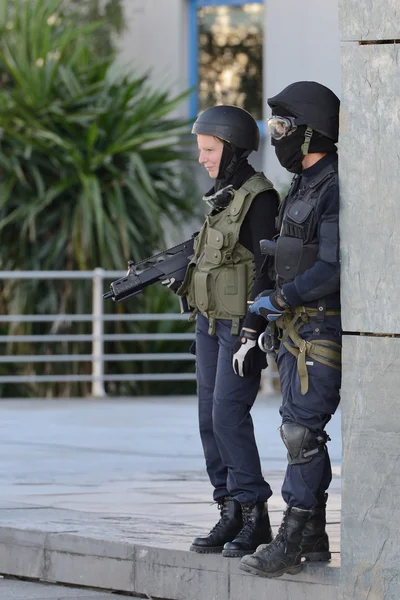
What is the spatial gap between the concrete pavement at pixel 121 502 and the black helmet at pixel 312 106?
1.52m

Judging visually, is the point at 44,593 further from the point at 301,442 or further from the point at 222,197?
the point at 222,197

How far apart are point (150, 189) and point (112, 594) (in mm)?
8892

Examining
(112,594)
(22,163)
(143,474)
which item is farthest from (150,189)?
(112,594)

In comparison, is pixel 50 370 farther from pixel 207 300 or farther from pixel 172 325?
pixel 207 300

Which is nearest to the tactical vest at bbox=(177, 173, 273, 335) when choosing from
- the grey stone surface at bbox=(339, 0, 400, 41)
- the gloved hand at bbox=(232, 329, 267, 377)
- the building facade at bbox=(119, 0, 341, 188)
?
the gloved hand at bbox=(232, 329, 267, 377)

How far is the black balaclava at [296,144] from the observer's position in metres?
4.86

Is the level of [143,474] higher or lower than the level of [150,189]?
lower

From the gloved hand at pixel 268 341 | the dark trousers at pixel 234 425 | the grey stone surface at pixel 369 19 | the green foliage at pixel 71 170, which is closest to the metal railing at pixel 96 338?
the green foliage at pixel 71 170

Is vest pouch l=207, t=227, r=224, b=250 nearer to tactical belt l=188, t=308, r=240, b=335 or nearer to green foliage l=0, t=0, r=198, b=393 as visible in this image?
tactical belt l=188, t=308, r=240, b=335

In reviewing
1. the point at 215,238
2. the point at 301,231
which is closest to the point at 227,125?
the point at 215,238

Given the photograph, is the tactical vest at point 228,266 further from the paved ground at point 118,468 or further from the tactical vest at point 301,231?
the paved ground at point 118,468

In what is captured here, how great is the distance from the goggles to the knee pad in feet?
3.28

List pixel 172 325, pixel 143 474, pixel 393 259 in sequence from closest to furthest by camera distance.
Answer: pixel 393 259
pixel 143 474
pixel 172 325

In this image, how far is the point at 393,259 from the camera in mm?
4539
